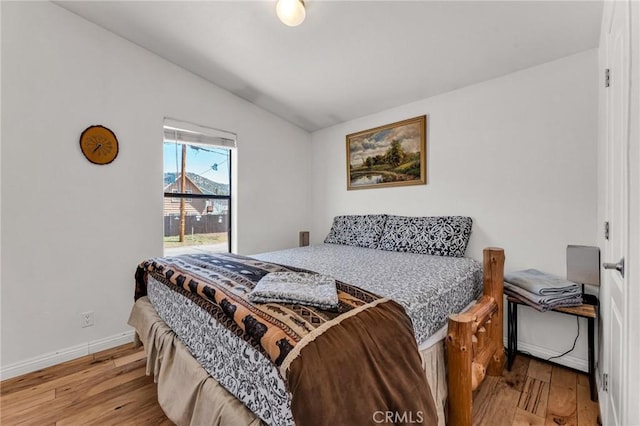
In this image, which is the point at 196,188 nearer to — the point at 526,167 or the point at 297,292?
the point at 297,292

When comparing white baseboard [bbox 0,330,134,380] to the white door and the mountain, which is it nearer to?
the mountain

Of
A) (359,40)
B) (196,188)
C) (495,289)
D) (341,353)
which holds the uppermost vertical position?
(359,40)

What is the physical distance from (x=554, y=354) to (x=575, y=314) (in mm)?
562

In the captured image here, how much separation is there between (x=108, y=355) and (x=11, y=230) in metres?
1.17

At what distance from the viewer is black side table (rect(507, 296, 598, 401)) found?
167 cm

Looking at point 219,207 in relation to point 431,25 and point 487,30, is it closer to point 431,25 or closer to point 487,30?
point 431,25

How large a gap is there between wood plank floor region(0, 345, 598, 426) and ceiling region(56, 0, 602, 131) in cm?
231

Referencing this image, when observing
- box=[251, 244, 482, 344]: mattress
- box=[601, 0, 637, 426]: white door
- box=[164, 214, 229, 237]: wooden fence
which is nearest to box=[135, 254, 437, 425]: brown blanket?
box=[251, 244, 482, 344]: mattress

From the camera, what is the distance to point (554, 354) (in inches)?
79.6

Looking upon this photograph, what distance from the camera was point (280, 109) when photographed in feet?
11.0

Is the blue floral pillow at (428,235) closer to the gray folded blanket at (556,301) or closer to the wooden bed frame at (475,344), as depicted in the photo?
the wooden bed frame at (475,344)

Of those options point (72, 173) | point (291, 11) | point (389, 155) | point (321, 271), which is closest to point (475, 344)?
point (321, 271)

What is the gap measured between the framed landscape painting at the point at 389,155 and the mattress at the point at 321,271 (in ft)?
3.15

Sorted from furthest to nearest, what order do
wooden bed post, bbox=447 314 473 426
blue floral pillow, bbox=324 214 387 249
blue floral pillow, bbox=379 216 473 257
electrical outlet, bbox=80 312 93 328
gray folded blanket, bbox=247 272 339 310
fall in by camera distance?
blue floral pillow, bbox=324 214 387 249 < blue floral pillow, bbox=379 216 473 257 < electrical outlet, bbox=80 312 93 328 < wooden bed post, bbox=447 314 473 426 < gray folded blanket, bbox=247 272 339 310
